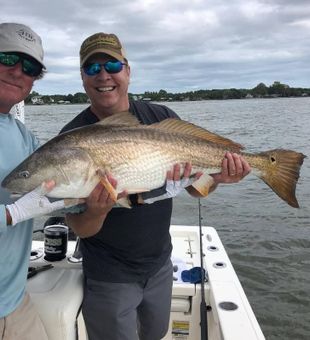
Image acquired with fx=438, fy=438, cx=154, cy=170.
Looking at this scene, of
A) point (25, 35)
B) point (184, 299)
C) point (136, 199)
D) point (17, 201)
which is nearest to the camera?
point (17, 201)

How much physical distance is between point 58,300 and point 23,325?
596mm

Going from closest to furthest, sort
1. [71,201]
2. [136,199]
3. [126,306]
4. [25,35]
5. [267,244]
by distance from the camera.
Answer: [25,35] < [71,201] < [136,199] < [126,306] < [267,244]

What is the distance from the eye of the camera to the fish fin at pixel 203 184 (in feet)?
10.9

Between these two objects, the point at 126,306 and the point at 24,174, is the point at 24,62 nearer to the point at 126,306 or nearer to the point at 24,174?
the point at 24,174

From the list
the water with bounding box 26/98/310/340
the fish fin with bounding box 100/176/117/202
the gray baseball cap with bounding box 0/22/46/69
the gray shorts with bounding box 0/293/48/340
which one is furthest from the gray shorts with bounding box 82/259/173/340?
the water with bounding box 26/98/310/340

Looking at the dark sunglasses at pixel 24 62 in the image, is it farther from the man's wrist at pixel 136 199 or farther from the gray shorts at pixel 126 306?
the gray shorts at pixel 126 306

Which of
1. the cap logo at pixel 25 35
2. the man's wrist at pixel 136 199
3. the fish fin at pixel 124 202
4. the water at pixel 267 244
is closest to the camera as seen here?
the cap logo at pixel 25 35

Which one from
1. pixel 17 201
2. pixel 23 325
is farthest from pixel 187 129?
pixel 23 325

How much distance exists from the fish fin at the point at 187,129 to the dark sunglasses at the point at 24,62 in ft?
2.80

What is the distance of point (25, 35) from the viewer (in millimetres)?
2658

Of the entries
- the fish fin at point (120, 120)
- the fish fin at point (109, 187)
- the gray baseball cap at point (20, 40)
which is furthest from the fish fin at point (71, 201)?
the gray baseball cap at point (20, 40)

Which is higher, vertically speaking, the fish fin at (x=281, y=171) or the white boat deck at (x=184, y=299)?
the fish fin at (x=281, y=171)

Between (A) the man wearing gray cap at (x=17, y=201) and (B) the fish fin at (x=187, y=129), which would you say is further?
(B) the fish fin at (x=187, y=129)

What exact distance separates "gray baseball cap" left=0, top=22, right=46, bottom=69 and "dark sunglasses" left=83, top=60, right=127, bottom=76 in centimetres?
51
